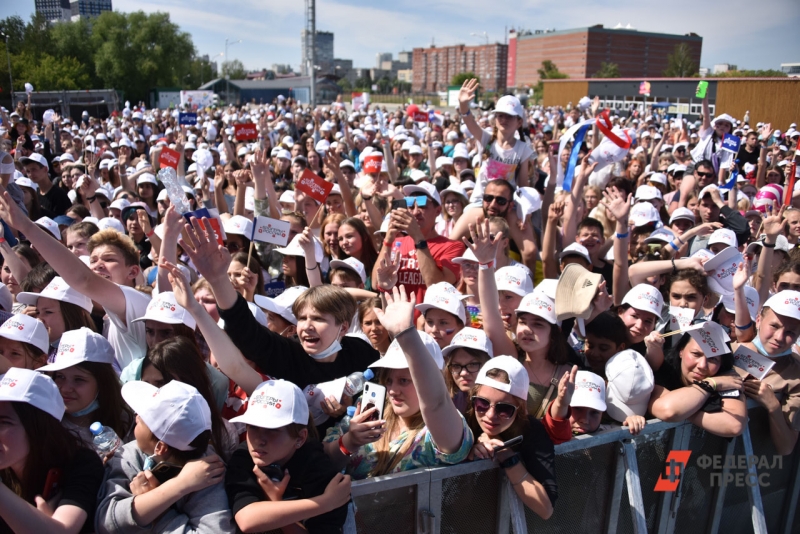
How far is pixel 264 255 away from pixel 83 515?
12.1 feet

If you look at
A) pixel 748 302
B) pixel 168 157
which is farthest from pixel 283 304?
pixel 168 157

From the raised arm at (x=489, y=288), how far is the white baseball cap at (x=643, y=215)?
9.25 ft

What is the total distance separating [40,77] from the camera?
50094 millimetres

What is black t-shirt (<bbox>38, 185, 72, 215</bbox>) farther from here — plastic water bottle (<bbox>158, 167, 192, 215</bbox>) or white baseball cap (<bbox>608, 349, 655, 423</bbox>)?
white baseball cap (<bbox>608, 349, 655, 423</bbox>)

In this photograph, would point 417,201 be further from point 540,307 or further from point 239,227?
point 540,307

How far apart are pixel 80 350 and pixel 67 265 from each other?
25.9 inches

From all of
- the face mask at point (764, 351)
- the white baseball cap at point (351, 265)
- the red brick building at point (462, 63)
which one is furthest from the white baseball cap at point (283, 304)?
the red brick building at point (462, 63)

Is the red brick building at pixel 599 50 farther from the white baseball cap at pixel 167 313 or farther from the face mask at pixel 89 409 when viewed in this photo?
the face mask at pixel 89 409

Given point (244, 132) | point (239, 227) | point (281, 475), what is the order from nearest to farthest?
point (281, 475), point (239, 227), point (244, 132)

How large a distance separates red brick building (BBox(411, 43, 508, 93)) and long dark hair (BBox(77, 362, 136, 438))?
190 m

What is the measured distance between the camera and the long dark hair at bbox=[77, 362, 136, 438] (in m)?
2.94

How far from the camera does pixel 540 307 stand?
3.53m

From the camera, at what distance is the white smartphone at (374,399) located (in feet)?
8.88

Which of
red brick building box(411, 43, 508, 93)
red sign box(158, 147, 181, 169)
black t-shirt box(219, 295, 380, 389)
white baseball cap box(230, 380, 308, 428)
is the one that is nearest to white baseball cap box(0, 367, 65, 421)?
white baseball cap box(230, 380, 308, 428)
